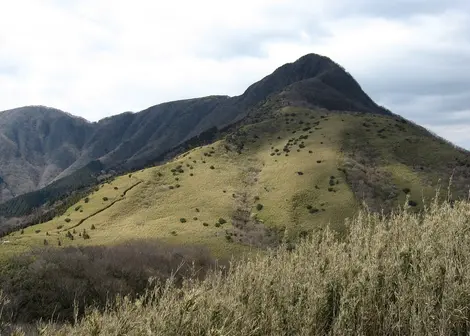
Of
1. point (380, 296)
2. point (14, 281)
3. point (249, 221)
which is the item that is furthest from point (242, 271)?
point (249, 221)

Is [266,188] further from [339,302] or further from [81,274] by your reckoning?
[339,302]

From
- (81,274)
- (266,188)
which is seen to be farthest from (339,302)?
(266,188)

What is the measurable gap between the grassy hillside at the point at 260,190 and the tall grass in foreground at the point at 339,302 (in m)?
52.1

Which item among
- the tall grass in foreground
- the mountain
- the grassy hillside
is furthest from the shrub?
the tall grass in foreground

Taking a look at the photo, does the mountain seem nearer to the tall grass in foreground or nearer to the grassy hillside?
the grassy hillside

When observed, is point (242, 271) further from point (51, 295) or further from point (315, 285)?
point (51, 295)

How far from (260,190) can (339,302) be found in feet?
289

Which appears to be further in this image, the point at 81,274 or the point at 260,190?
the point at 260,190

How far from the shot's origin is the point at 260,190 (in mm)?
95812

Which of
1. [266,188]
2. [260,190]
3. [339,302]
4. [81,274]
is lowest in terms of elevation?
[81,274]

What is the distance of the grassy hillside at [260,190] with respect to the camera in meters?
75.3

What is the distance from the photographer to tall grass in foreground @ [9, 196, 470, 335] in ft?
23.1

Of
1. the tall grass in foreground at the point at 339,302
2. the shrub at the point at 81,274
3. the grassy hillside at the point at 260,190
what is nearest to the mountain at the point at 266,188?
the grassy hillside at the point at 260,190

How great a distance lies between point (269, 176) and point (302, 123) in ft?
149
